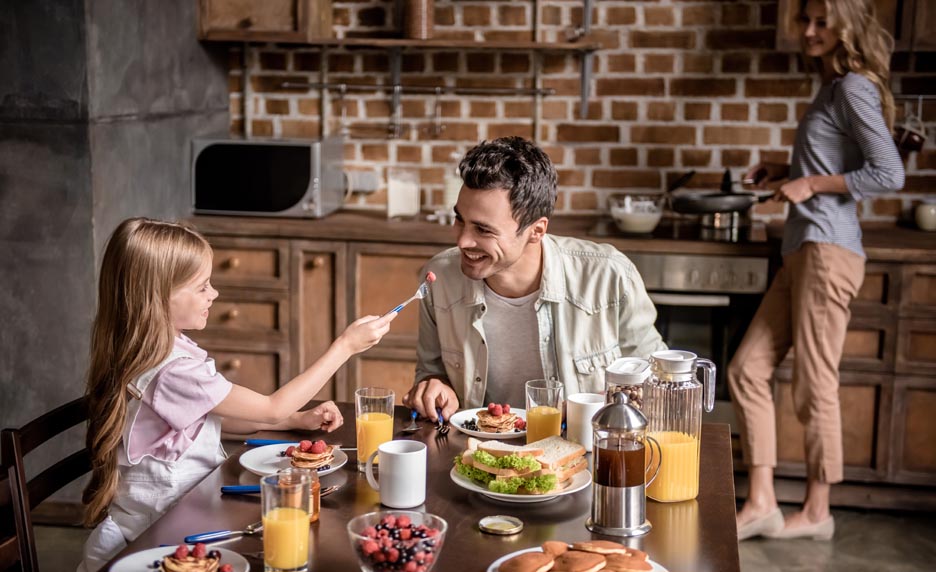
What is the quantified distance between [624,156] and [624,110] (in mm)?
169

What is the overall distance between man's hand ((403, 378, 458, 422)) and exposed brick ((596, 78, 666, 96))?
2.19m

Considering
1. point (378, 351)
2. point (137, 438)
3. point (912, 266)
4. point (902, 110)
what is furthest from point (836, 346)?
point (137, 438)

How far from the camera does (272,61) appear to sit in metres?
4.31

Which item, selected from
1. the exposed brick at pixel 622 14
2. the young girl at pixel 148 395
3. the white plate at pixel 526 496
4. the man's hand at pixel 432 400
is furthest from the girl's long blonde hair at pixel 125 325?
the exposed brick at pixel 622 14

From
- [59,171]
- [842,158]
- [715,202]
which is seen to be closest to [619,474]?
[842,158]

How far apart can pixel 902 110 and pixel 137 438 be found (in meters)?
3.06

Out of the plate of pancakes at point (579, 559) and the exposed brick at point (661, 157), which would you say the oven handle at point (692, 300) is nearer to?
the exposed brick at point (661, 157)

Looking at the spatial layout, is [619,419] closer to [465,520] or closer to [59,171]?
[465,520]

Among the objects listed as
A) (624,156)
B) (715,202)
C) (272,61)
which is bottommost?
(715,202)

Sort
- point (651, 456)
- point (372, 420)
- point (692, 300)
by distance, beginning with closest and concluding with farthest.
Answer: point (651, 456) < point (372, 420) < point (692, 300)

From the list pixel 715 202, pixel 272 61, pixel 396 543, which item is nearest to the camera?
pixel 396 543

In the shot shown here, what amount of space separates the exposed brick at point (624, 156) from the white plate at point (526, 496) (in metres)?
2.46

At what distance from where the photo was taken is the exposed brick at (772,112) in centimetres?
402

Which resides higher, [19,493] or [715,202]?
[715,202]
